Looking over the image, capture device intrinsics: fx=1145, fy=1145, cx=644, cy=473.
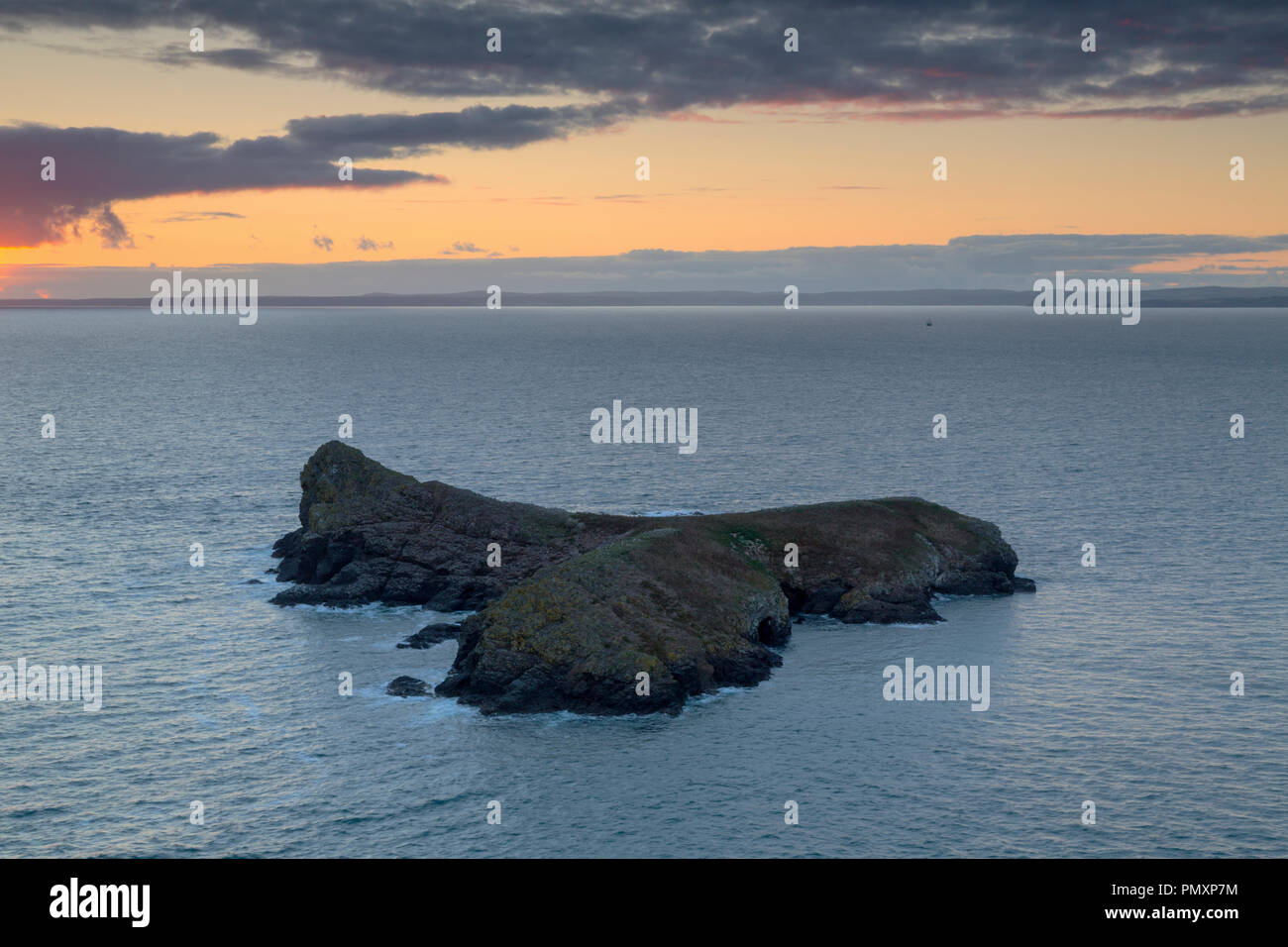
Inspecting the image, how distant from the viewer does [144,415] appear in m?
172

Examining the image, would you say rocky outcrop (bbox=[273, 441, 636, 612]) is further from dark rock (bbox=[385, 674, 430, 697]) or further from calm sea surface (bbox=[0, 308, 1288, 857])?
dark rock (bbox=[385, 674, 430, 697])

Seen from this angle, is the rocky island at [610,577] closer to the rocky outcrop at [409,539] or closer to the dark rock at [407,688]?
the rocky outcrop at [409,539]

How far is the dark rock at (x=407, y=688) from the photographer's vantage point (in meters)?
60.1

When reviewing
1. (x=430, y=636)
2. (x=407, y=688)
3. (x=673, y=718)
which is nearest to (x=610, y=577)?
(x=673, y=718)

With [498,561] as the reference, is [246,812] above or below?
below

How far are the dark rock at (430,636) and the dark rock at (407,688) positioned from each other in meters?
6.64

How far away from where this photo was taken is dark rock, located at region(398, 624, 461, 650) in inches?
2685

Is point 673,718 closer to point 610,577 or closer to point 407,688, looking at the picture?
point 610,577

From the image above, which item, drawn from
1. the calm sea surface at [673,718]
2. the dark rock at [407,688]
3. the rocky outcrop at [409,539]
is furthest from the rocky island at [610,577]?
the calm sea surface at [673,718]

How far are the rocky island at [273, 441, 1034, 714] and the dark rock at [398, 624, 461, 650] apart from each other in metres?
0.21

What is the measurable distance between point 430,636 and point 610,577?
12.1 m
